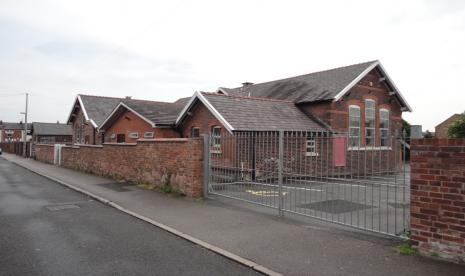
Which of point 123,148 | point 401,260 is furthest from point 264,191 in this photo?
point 123,148

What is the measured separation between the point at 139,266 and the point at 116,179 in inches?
435

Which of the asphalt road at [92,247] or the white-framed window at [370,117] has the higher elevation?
the white-framed window at [370,117]

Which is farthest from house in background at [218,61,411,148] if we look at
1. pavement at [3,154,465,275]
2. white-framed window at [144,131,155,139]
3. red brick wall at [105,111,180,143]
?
pavement at [3,154,465,275]

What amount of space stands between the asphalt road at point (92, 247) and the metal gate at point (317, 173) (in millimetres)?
2807

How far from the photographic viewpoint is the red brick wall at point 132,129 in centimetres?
2175

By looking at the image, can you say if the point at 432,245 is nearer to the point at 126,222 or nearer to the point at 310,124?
the point at 126,222

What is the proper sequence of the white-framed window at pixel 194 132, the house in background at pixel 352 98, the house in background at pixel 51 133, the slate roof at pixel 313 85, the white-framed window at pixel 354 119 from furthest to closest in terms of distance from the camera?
the house in background at pixel 51 133
the white-framed window at pixel 354 119
the slate roof at pixel 313 85
the house in background at pixel 352 98
the white-framed window at pixel 194 132

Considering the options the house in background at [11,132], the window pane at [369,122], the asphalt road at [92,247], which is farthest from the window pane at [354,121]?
the house in background at [11,132]

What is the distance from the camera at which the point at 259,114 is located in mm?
18047

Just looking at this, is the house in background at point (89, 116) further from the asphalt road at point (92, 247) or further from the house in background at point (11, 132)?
the house in background at point (11, 132)

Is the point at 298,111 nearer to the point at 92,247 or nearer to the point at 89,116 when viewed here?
the point at 92,247

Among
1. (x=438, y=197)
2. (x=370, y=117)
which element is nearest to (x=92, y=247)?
(x=438, y=197)

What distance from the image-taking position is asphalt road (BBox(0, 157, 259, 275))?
16.8 feet

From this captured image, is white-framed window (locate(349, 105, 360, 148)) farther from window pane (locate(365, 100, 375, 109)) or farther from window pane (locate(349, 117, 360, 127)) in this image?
window pane (locate(365, 100, 375, 109))
